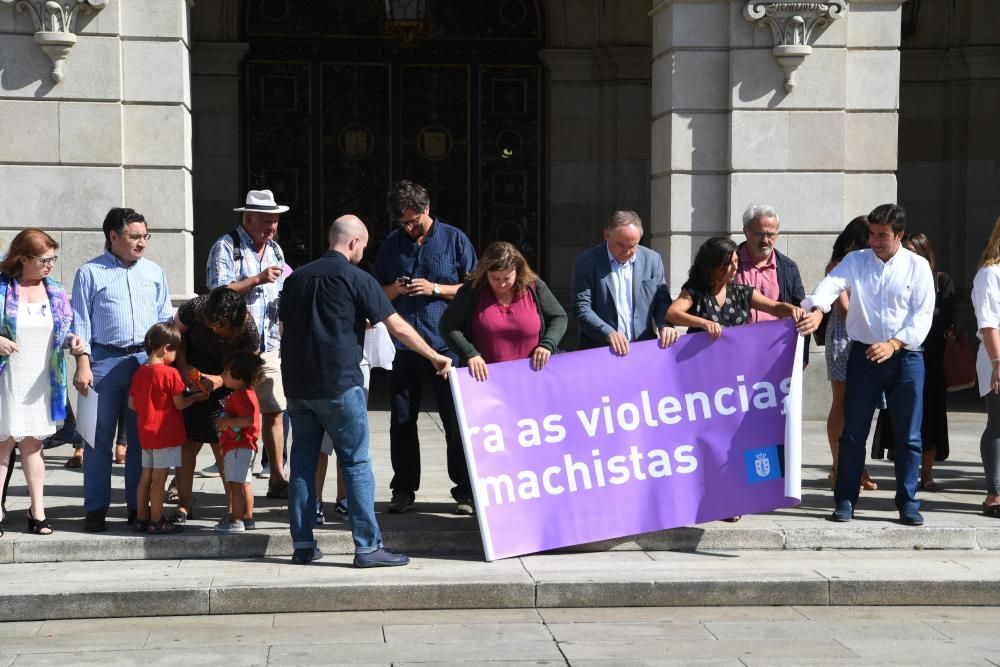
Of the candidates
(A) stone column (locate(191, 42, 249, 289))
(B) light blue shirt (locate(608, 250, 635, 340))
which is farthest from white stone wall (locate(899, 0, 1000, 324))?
(B) light blue shirt (locate(608, 250, 635, 340))

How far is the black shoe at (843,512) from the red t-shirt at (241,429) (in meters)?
3.27

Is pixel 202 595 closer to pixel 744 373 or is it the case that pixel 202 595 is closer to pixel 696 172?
pixel 744 373

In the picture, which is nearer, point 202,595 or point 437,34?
point 202,595

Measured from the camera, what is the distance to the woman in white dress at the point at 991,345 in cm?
839

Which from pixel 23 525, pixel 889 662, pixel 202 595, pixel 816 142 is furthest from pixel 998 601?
pixel 816 142

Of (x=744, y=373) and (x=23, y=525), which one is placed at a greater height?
(x=744, y=373)

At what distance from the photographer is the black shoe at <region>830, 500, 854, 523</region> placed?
820 cm

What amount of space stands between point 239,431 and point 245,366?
13.9 inches

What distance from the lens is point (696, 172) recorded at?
12.6 meters

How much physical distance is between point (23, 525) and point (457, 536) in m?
2.42

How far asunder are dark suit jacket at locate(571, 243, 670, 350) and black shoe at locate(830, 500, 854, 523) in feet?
4.70

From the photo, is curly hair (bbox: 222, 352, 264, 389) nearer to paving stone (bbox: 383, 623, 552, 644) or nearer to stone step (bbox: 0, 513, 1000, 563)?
stone step (bbox: 0, 513, 1000, 563)

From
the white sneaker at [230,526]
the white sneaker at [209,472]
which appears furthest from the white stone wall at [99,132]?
the white sneaker at [230,526]

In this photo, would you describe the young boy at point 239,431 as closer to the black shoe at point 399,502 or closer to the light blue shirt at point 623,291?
the black shoe at point 399,502
